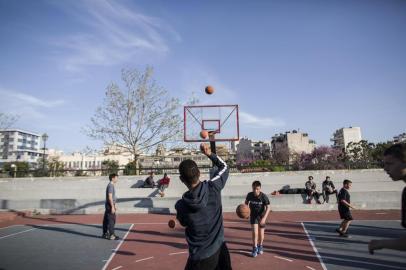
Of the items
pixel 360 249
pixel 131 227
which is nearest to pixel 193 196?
pixel 360 249

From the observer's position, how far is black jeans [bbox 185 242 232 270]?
3531 mm

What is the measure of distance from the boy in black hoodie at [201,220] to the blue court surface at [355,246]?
4.35m

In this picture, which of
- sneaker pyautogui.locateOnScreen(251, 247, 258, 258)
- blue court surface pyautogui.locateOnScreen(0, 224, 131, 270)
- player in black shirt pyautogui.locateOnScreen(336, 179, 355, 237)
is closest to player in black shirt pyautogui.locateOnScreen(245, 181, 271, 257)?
sneaker pyautogui.locateOnScreen(251, 247, 258, 258)

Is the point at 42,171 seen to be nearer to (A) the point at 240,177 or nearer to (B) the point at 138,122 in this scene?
(B) the point at 138,122

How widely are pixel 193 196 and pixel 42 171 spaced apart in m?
23.7

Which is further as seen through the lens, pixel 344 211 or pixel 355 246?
pixel 344 211

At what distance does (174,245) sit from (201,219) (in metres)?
6.13

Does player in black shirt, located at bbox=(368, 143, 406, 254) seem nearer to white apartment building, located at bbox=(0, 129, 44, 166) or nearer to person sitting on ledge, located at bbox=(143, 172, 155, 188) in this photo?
person sitting on ledge, located at bbox=(143, 172, 155, 188)

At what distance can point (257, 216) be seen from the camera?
314 inches

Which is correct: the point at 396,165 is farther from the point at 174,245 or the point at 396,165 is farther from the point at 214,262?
the point at 174,245

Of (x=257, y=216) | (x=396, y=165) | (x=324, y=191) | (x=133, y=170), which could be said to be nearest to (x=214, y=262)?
(x=396, y=165)

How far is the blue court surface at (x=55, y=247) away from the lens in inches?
296

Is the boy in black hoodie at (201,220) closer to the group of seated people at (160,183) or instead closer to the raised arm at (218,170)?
the raised arm at (218,170)

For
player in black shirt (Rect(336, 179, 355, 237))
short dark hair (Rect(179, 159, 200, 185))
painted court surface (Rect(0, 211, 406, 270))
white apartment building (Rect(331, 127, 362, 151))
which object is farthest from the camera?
white apartment building (Rect(331, 127, 362, 151))
